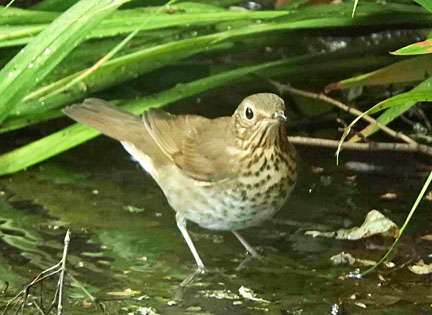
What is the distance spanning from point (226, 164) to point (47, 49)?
0.85 m

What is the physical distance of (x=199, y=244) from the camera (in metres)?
4.05

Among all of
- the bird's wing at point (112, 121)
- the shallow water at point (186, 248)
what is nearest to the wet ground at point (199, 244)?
the shallow water at point (186, 248)

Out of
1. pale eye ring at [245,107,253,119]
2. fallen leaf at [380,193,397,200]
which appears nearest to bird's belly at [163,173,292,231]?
pale eye ring at [245,107,253,119]

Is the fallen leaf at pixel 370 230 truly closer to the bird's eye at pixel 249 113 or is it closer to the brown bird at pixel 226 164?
the brown bird at pixel 226 164

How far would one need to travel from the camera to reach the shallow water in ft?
11.3

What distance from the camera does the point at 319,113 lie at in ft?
16.7

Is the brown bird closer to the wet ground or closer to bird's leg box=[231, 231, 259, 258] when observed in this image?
bird's leg box=[231, 231, 259, 258]

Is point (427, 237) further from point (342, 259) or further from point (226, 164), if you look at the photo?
point (226, 164)

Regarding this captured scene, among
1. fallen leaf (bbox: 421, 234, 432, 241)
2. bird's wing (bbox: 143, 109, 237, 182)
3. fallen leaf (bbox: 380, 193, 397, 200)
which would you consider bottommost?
fallen leaf (bbox: 421, 234, 432, 241)

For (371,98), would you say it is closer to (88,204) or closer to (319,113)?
(319,113)

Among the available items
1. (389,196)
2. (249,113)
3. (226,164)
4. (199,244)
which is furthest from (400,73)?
(199,244)

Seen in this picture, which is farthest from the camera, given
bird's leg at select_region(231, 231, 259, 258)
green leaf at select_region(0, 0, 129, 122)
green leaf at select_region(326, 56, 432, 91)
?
green leaf at select_region(326, 56, 432, 91)

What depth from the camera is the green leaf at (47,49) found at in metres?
3.63

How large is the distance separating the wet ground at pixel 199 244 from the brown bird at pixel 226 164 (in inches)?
6.1
